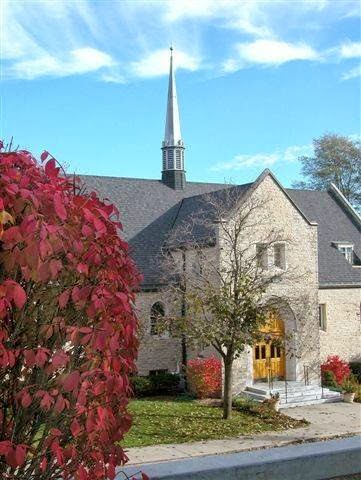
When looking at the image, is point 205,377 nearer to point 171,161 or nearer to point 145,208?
point 145,208

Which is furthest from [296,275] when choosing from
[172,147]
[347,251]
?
[172,147]

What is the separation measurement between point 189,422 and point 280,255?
10750 millimetres

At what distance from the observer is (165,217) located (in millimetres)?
32812

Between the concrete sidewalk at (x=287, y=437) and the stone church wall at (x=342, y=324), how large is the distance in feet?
18.6

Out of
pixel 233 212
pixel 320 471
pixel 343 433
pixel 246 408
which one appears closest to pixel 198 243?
pixel 233 212

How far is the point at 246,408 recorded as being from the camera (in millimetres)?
23844

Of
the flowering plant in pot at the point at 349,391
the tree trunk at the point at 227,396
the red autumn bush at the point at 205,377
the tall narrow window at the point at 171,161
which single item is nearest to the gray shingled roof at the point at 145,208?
the tall narrow window at the point at 171,161

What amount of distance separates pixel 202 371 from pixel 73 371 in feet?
73.5

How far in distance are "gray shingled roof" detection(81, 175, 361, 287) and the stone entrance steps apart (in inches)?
249

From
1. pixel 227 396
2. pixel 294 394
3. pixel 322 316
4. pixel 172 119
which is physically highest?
pixel 172 119

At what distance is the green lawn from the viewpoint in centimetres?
1906

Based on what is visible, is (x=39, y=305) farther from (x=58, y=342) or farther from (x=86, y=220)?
(x=86, y=220)

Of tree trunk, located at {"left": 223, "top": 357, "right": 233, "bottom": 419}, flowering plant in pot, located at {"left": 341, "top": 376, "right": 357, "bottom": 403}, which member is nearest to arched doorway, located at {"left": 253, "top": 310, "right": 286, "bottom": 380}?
flowering plant in pot, located at {"left": 341, "top": 376, "right": 357, "bottom": 403}

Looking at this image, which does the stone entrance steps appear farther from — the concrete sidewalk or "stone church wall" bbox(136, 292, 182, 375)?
"stone church wall" bbox(136, 292, 182, 375)
